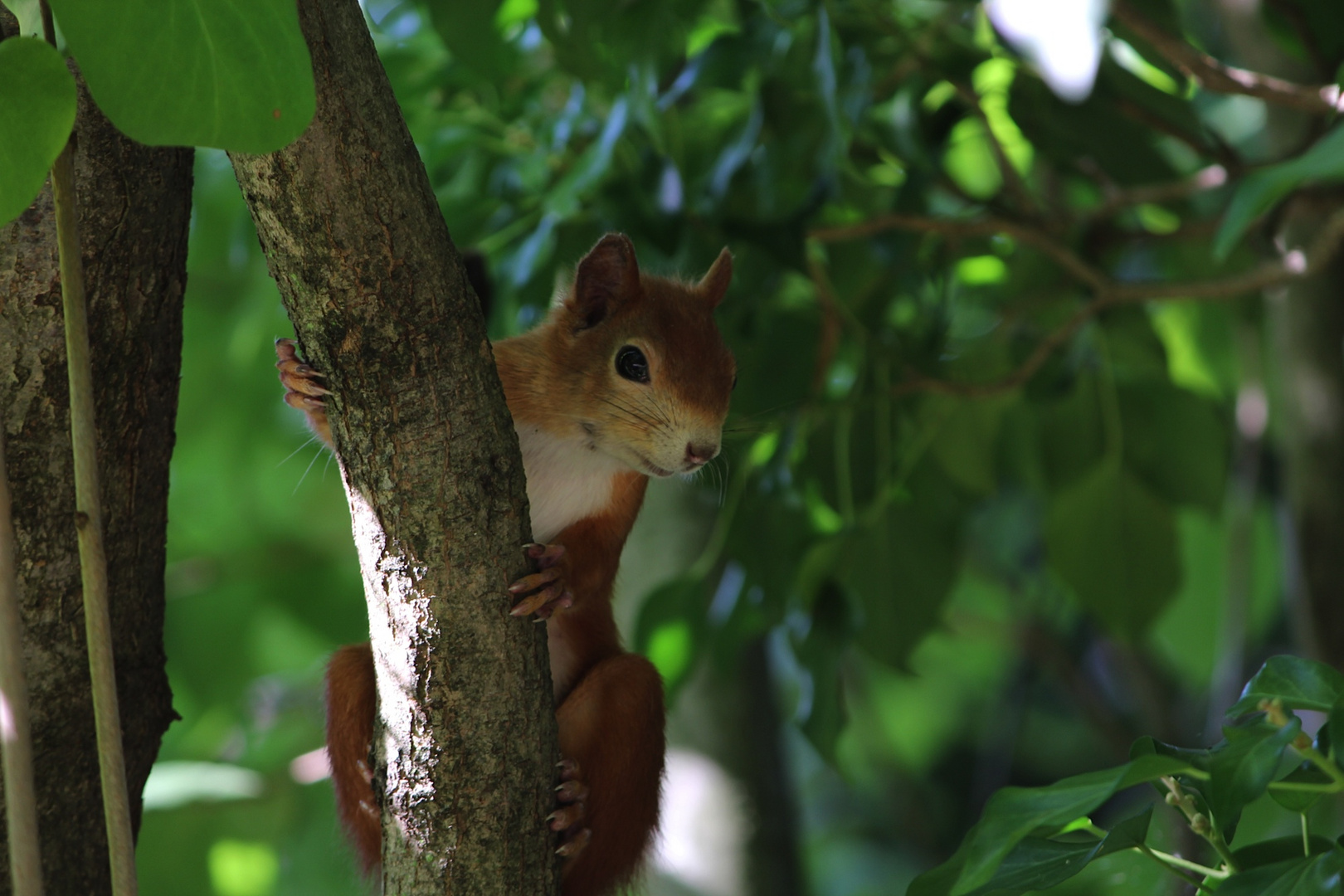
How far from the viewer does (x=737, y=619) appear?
5.74 ft

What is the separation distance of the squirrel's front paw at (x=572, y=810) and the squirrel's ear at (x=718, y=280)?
614 mm

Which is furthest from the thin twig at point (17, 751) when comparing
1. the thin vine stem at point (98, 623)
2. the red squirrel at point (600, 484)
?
the red squirrel at point (600, 484)

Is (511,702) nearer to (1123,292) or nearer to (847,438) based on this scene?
(847,438)

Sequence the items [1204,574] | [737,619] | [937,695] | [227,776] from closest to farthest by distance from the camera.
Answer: [737,619] → [227,776] → [1204,574] → [937,695]

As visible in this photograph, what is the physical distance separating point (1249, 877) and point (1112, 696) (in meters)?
4.00

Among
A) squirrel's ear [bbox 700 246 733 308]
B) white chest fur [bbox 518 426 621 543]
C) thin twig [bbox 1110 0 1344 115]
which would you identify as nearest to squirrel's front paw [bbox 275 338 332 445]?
white chest fur [bbox 518 426 621 543]

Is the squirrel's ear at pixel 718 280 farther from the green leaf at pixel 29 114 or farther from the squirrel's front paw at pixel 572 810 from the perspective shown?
the green leaf at pixel 29 114

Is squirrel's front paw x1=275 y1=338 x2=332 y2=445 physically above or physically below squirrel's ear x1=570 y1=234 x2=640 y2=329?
above

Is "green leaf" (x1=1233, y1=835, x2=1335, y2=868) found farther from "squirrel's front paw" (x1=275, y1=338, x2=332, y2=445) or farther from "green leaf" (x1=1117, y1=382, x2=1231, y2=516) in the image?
"green leaf" (x1=1117, y1=382, x2=1231, y2=516)

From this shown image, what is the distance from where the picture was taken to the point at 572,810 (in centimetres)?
120

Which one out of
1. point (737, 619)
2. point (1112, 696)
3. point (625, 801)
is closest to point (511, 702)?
point (625, 801)

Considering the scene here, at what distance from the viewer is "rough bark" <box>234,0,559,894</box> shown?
860 millimetres

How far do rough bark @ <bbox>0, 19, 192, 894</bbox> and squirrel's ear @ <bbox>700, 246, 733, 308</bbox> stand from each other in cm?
66

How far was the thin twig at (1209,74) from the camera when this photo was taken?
1510 millimetres
